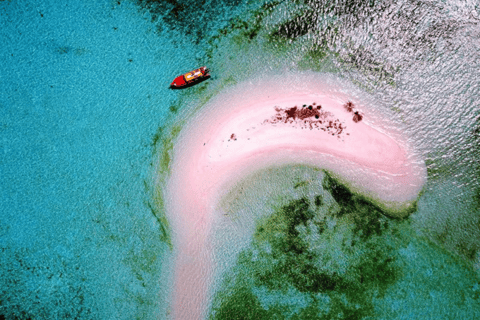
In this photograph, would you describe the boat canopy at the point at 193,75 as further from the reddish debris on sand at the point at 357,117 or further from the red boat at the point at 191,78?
the reddish debris on sand at the point at 357,117

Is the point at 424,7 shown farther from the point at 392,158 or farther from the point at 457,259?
the point at 457,259

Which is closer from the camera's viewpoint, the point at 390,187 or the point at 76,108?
the point at 390,187

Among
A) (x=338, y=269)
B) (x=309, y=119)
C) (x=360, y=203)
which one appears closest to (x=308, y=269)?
(x=338, y=269)

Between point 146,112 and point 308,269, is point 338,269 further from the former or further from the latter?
point 146,112

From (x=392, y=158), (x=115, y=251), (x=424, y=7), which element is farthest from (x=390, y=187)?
(x=115, y=251)

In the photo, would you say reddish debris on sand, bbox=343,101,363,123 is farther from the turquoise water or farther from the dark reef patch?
the dark reef patch
